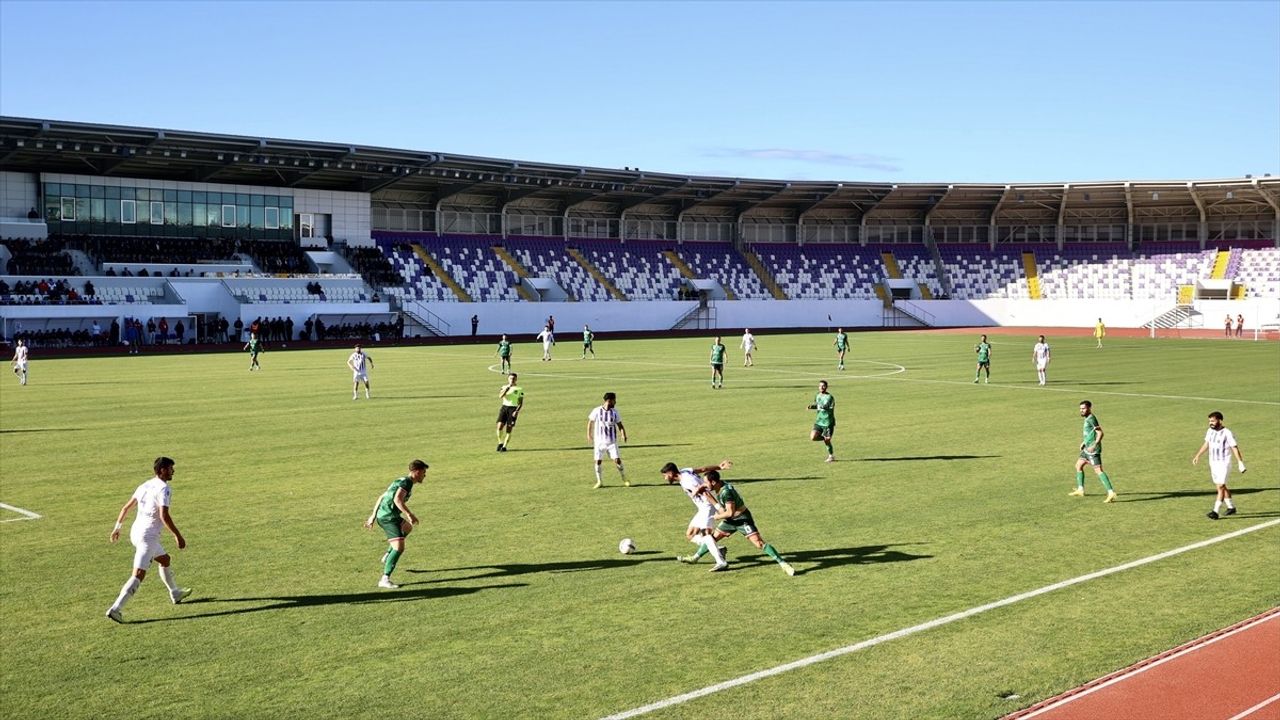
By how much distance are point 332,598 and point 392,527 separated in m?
0.96

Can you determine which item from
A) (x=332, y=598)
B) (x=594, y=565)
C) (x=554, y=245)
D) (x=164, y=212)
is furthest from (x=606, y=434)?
(x=554, y=245)

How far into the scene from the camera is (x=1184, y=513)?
16594 millimetres

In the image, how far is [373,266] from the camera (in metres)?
76.9

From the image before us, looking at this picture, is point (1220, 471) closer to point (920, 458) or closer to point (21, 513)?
point (920, 458)

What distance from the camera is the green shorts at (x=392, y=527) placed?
12.5 m

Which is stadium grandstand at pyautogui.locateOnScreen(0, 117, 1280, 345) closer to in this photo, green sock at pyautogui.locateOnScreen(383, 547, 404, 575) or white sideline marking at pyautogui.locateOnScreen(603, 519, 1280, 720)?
green sock at pyautogui.locateOnScreen(383, 547, 404, 575)

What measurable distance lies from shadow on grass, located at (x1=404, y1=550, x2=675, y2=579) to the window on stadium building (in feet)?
215

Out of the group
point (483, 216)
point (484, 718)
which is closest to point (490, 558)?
point (484, 718)

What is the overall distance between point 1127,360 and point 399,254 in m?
49.2

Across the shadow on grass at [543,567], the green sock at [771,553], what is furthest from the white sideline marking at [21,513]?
the green sock at [771,553]

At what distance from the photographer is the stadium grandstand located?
66.1m

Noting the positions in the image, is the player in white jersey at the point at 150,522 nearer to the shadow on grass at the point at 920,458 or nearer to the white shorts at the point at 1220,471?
the shadow on grass at the point at 920,458

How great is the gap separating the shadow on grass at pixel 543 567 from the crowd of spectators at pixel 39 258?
192 ft

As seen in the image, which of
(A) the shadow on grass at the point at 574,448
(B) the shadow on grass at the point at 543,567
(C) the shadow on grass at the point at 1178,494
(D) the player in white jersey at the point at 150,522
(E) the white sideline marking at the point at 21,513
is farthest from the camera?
(A) the shadow on grass at the point at 574,448
